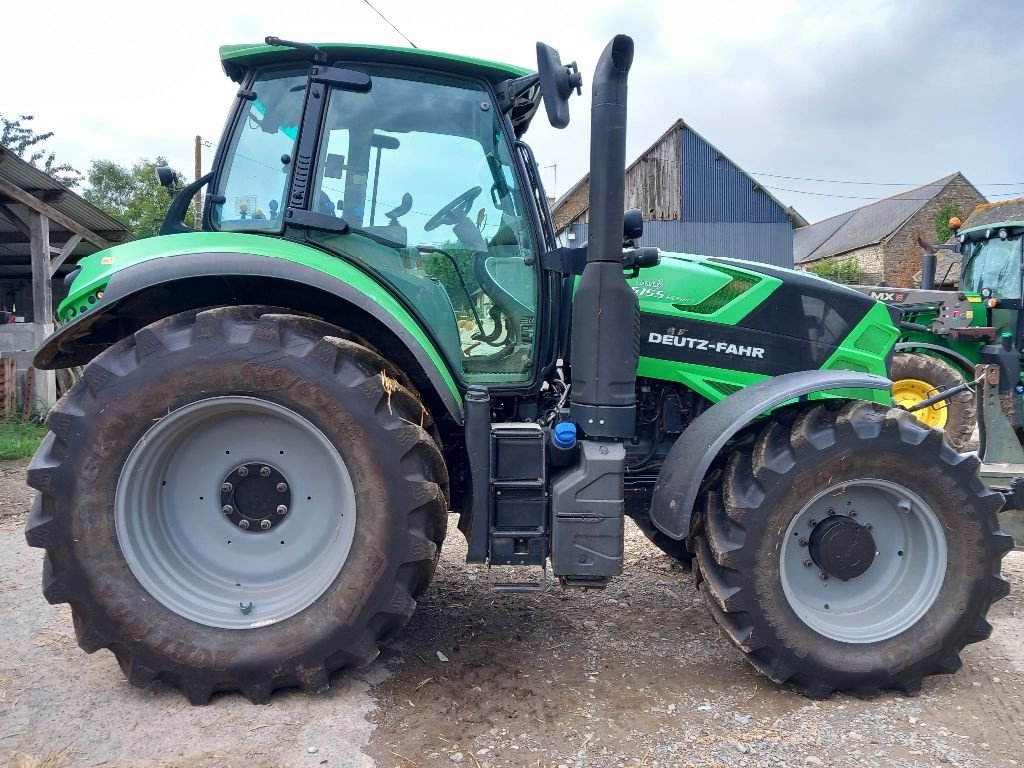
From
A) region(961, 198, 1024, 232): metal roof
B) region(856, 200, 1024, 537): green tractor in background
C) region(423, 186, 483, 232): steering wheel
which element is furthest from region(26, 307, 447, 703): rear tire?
region(961, 198, 1024, 232): metal roof

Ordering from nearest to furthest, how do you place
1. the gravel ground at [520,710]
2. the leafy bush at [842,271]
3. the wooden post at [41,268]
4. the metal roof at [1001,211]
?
1. the gravel ground at [520,710]
2. the wooden post at [41,268]
3. the metal roof at [1001,211]
4. the leafy bush at [842,271]

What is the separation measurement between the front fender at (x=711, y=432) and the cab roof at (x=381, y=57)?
162 cm

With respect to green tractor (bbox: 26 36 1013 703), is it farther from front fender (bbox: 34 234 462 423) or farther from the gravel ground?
the gravel ground

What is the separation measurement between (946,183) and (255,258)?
132ft

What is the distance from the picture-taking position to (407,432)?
2.67 m

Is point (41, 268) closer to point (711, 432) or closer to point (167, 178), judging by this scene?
point (167, 178)

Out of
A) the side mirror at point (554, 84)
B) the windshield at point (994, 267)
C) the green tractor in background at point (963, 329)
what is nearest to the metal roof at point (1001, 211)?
the windshield at point (994, 267)

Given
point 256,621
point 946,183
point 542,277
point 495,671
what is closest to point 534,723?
point 495,671

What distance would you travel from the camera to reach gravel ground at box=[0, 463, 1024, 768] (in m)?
2.46

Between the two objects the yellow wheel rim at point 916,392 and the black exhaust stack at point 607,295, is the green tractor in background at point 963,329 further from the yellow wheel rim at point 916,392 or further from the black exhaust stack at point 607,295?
the black exhaust stack at point 607,295

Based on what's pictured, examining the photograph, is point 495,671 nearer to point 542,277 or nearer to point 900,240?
point 542,277

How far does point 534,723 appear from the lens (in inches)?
105

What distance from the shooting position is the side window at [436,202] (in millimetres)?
3020

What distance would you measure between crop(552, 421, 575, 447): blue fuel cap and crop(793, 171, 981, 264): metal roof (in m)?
35.7
